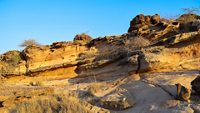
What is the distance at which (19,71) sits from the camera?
19406 millimetres

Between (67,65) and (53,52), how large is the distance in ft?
5.58

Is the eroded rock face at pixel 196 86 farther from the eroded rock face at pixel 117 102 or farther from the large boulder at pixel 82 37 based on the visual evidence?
the large boulder at pixel 82 37

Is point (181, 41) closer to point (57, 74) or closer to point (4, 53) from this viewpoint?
point (57, 74)

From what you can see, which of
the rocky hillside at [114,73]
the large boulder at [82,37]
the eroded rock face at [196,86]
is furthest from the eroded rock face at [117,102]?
the large boulder at [82,37]

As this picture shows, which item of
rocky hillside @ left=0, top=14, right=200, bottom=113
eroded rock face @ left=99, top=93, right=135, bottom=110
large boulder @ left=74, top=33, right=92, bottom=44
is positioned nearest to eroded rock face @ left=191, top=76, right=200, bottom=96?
rocky hillside @ left=0, top=14, right=200, bottom=113

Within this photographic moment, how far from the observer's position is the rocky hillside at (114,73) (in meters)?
9.77

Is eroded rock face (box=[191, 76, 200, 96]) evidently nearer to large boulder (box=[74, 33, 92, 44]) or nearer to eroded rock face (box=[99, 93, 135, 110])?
eroded rock face (box=[99, 93, 135, 110])

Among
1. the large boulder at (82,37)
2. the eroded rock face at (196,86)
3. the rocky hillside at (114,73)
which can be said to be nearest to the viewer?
the eroded rock face at (196,86)

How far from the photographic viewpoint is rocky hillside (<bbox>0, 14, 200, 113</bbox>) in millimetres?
9773

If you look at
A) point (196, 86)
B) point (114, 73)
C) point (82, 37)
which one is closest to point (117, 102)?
point (196, 86)

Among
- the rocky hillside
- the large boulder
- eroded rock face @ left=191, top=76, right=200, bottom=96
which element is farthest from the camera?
the large boulder

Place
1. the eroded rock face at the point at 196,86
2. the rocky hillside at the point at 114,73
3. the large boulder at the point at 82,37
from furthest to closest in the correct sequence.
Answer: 1. the large boulder at the point at 82,37
2. the rocky hillside at the point at 114,73
3. the eroded rock face at the point at 196,86

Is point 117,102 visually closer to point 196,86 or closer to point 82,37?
point 196,86

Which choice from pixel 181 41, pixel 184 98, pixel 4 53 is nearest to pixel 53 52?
pixel 4 53
